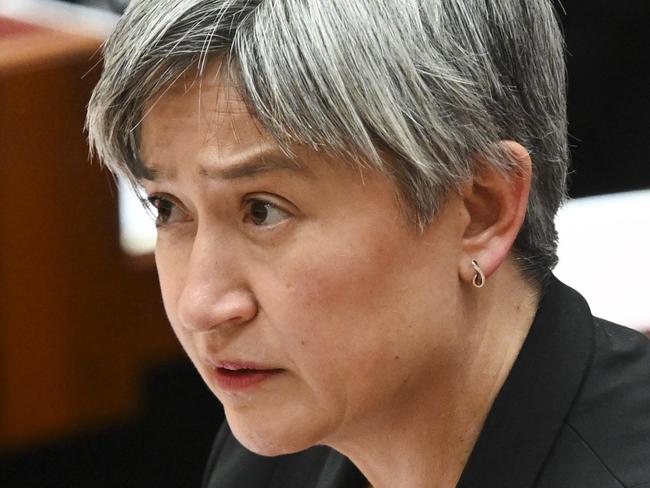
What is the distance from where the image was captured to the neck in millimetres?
1551

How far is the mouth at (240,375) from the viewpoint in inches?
58.4

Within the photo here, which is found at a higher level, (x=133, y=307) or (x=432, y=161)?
(x=432, y=161)

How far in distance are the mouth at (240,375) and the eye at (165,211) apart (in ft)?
0.63

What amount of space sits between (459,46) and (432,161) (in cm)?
14

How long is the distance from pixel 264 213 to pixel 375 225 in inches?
5.1

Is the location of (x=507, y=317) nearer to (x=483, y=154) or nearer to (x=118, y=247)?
(x=483, y=154)

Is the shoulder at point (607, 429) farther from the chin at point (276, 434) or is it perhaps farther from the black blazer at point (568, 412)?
the chin at point (276, 434)

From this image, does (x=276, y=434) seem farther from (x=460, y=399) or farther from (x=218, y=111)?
(x=218, y=111)

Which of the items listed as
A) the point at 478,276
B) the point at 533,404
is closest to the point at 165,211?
the point at 478,276

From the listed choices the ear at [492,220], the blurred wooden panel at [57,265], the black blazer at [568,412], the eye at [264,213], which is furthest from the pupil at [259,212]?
the blurred wooden panel at [57,265]

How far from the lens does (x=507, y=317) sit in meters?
1.58

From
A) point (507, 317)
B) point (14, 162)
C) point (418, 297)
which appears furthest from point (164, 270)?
point (14, 162)

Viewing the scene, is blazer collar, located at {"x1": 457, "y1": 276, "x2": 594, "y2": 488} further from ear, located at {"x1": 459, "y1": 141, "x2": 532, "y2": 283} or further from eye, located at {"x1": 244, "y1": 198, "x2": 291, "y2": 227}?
eye, located at {"x1": 244, "y1": 198, "x2": 291, "y2": 227}

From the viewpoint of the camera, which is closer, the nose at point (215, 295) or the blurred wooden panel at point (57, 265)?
the nose at point (215, 295)
